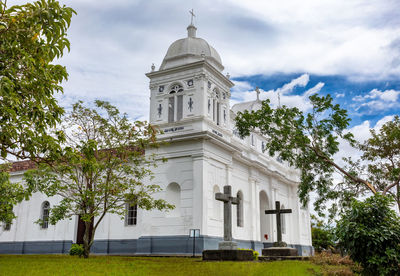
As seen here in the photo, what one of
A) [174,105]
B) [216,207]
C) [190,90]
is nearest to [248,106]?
[190,90]

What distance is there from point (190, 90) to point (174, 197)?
6808 millimetres

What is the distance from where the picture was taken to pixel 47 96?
308 inches

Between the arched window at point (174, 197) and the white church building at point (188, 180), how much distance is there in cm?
6

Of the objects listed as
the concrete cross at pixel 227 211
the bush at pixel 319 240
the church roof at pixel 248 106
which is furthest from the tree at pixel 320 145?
the bush at pixel 319 240

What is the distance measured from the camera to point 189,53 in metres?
26.5

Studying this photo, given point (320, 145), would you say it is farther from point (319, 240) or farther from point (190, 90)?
point (319, 240)

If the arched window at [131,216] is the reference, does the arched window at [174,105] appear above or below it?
above

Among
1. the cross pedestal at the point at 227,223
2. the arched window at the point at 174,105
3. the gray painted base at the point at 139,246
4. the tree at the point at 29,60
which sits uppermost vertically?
the arched window at the point at 174,105

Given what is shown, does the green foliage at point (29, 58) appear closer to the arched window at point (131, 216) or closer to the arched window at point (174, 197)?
the arched window at point (174, 197)

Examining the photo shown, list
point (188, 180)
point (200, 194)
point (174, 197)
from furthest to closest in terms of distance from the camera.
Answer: point (174, 197)
point (188, 180)
point (200, 194)

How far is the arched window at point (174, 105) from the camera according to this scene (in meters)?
25.6

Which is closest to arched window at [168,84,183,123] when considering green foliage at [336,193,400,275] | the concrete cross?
the concrete cross

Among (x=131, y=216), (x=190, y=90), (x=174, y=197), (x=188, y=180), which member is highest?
(x=190, y=90)

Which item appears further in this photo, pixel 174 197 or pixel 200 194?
pixel 174 197
